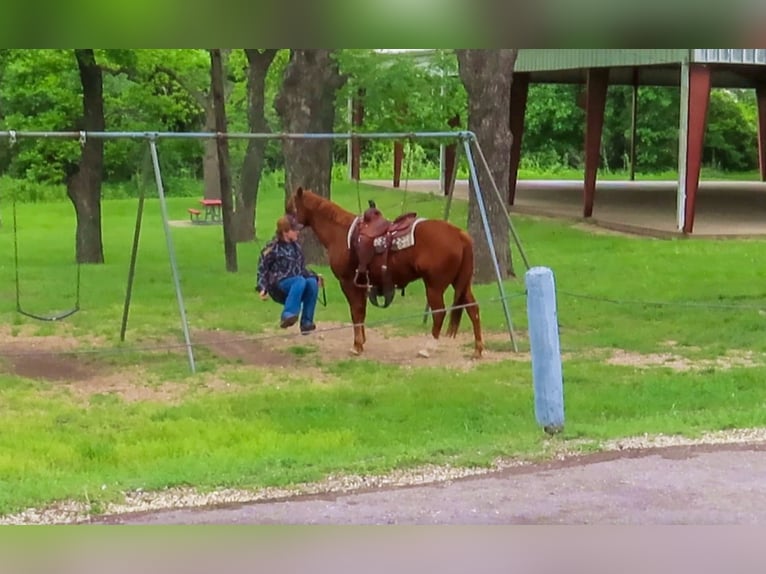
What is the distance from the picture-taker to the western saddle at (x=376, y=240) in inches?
427

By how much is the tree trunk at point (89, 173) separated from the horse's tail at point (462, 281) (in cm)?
941

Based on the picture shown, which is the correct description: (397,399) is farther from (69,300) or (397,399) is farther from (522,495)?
(69,300)

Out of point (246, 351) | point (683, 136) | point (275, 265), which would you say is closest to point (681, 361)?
point (275, 265)

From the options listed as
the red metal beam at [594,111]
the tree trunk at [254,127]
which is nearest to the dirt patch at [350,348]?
the tree trunk at [254,127]

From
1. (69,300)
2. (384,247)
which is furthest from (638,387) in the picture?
(69,300)

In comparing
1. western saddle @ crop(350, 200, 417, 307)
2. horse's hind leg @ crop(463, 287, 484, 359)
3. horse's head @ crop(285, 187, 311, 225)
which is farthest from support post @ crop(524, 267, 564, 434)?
horse's head @ crop(285, 187, 311, 225)

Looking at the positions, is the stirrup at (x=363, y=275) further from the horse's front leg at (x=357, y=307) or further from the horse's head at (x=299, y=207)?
the horse's head at (x=299, y=207)

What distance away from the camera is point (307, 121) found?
18125 mm

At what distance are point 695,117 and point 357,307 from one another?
13.0 m

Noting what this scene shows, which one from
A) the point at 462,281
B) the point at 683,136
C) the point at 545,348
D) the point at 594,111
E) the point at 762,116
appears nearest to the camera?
the point at 545,348

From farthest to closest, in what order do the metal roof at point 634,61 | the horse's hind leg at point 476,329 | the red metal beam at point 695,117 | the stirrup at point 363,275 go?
the red metal beam at point 695,117, the metal roof at point 634,61, the stirrup at point 363,275, the horse's hind leg at point 476,329

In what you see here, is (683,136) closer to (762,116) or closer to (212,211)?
(212,211)

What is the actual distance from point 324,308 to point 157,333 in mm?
2639

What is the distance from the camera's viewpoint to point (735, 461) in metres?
6.63
